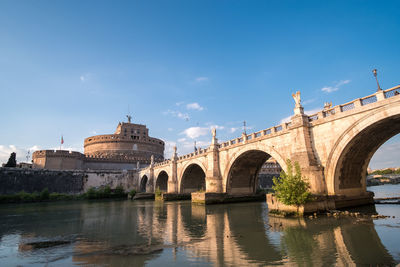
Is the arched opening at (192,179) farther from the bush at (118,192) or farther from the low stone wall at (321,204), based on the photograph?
the low stone wall at (321,204)

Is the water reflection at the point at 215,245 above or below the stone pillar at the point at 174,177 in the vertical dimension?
below

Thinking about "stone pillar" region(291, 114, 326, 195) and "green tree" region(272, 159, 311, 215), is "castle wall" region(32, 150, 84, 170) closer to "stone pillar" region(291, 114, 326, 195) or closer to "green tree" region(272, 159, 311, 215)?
"stone pillar" region(291, 114, 326, 195)

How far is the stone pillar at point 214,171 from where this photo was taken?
96.9ft

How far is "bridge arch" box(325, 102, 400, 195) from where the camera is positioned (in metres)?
14.1

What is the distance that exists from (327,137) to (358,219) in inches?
222

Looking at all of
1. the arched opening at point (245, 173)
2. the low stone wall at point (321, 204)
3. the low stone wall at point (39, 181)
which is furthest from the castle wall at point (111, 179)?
the low stone wall at point (321, 204)

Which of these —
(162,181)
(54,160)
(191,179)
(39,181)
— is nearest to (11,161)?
(54,160)

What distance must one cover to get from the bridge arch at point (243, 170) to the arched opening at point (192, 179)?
429 inches

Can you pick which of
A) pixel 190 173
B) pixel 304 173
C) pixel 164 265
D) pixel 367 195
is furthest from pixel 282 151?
pixel 190 173

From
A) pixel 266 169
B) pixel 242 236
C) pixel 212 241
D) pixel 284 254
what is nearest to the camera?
pixel 284 254

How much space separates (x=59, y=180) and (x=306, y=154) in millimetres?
56251

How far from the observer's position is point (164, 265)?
7.64 meters

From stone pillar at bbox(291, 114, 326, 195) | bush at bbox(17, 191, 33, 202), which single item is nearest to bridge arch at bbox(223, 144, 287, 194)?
stone pillar at bbox(291, 114, 326, 195)

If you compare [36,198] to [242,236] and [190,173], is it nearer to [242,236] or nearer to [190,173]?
[190,173]
